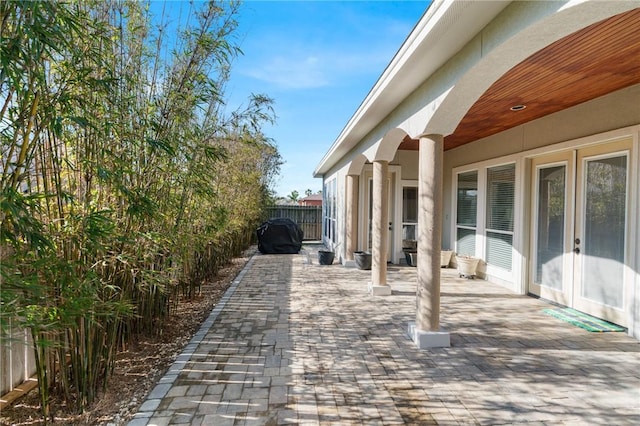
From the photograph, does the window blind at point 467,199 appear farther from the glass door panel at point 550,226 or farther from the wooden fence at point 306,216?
the wooden fence at point 306,216

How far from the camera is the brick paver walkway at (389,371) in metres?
2.33

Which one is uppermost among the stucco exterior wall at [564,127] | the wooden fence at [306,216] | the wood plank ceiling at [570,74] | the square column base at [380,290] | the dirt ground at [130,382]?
the wood plank ceiling at [570,74]

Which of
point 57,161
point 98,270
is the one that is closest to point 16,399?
point 98,270

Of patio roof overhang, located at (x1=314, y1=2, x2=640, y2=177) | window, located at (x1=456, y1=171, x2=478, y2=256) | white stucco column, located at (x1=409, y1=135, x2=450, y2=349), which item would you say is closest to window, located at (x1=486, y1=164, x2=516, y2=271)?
window, located at (x1=456, y1=171, x2=478, y2=256)

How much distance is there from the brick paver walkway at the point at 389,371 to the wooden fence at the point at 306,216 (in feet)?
36.0

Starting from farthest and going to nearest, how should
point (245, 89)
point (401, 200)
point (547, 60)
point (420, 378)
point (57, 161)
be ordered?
point (401, 200) → point (245, 89) → point (547, 60) → point (420, 378) → point (57, 161)

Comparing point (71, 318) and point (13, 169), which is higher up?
point (13, 169)

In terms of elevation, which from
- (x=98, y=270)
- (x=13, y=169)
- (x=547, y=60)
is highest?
(x=547, y=60)

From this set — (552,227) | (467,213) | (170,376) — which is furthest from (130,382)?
(467,213)

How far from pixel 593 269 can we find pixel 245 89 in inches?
201

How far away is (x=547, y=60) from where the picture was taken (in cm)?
308

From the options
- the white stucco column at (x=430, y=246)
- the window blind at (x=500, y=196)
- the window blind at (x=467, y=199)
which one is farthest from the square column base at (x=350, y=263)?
the white stucco column at (x=430, y=246)

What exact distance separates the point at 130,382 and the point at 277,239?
8.20m

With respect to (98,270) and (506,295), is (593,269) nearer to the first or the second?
(506,295)
